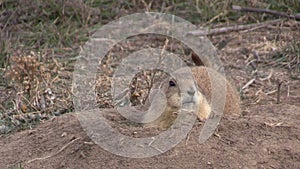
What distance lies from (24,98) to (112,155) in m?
1.59

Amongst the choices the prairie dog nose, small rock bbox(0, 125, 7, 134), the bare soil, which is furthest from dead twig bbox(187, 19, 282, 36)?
the prairie dog nose

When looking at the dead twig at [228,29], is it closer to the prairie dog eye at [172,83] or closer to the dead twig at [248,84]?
the dead twig at [248,84]

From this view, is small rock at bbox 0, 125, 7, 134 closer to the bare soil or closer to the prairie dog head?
the bare soil

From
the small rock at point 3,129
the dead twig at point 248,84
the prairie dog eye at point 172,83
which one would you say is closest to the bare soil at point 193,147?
the small rock at point 3,129

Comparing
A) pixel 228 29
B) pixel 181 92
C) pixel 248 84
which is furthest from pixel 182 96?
pixel 228 29

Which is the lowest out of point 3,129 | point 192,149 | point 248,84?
point 248,84

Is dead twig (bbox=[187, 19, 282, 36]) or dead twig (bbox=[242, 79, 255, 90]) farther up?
dead twig (bbox=[187, 19, 282, 36])

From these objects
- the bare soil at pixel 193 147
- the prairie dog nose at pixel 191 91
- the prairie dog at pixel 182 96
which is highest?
the prairie dog nose at pixel 191 91

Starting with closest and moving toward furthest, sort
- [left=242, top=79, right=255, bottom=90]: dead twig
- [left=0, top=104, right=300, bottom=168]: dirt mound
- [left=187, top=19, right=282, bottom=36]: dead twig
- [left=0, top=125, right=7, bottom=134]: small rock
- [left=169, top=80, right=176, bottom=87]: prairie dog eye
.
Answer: [left=0, top=104, right=300, bottom=168]: dirt mound, [left=169, top=80, right=176, bottom=87]: prairie dog eye, [left=0, top=125, right=7, bottom=134]: small rock, [left=242, top=79, right=255, bottom=90]: dead twig, [left=187, top=19, right=282, bottom=36]: dead twig

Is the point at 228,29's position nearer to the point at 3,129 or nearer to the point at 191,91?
Result: the point at 3,129

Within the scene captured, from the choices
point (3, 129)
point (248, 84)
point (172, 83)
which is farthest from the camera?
point (248, 84)

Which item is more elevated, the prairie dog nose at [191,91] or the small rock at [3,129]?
the prairie dog nose at [191,91]

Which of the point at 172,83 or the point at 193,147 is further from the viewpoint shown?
the point at 172,83

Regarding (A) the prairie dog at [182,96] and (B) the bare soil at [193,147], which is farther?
(A) the prairie dog at [182,96]
